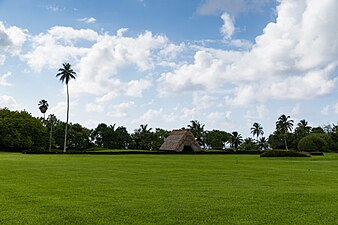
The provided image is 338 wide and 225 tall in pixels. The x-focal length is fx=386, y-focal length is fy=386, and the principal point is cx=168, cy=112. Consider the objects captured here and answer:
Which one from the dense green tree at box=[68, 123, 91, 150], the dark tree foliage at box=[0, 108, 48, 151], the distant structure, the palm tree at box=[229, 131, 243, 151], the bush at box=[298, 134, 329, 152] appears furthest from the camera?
the palm tree at box=[229, 131, 243, 151]

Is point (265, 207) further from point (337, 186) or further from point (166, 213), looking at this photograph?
point (337, 186)

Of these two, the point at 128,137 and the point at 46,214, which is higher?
the point at 128,137

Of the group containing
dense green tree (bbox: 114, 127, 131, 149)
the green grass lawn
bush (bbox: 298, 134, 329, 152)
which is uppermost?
dense green tree (bbox: 114, 127, 131, 149)

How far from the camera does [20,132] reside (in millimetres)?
81812

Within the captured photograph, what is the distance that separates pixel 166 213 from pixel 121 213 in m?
1.16

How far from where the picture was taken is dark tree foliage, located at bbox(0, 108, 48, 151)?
7938 cm

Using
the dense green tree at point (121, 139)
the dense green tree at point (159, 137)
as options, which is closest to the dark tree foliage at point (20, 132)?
the dense green tree at point (121, 139)

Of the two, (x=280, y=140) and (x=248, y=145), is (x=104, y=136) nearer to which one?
(x=248, y=145)

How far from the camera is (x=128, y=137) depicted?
329 feet

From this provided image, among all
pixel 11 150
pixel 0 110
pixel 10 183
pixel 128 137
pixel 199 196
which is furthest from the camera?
pixel 128 137

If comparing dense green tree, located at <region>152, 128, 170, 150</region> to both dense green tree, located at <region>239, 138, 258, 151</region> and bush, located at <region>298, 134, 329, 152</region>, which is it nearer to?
dense green tree, located at <region>239, 138, 258, 151</region>

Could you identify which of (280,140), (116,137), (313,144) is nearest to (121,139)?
(116,137)

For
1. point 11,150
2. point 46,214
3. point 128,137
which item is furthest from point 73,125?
point 46,214

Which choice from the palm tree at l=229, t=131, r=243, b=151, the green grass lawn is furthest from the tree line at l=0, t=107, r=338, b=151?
the green grass lawn
